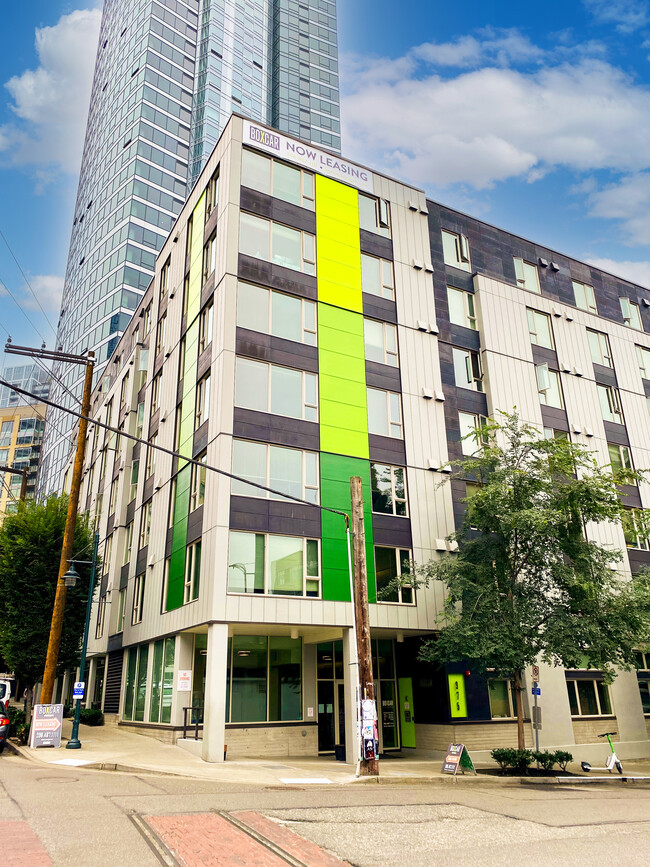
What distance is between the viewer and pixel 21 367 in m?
154

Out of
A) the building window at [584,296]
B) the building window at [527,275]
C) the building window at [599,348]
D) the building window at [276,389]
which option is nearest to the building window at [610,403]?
the building window at [599,348]

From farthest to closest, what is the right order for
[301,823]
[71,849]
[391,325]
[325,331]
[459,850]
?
1. [391,325]
2. [325,331]
3. [301,823]
4. [459,850]
5. [71,849]

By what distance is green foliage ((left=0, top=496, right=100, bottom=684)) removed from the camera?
27.8 meters

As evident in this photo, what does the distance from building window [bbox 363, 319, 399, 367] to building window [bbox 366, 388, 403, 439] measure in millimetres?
1419

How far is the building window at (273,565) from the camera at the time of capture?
2205 cm

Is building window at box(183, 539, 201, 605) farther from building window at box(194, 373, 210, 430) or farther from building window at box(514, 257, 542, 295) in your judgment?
building window at box(514, 257, 542, 295)

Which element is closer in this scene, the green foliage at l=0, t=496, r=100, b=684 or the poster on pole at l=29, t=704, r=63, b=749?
the poster on pole at l=29, t=704, r=63, b=749

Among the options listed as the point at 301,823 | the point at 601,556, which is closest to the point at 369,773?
the point at 301,823

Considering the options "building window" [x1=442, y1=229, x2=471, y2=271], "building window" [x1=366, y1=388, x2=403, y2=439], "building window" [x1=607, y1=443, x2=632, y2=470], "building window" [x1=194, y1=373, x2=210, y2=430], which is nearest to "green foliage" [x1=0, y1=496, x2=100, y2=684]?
"building window" [x1=194, y1=373, x2=210, y2=430]

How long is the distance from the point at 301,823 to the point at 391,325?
69.3 feet

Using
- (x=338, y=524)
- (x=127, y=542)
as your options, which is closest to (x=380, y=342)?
(x=338, y=524)

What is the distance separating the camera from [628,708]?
28.9 m

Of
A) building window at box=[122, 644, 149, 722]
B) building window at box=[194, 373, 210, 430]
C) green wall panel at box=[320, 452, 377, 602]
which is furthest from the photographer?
building window at box=[122, 644, 149, 722]

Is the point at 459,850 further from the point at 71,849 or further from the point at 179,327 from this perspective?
the point at 179,327
